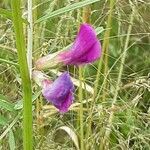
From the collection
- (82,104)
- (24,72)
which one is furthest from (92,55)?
(82,104)

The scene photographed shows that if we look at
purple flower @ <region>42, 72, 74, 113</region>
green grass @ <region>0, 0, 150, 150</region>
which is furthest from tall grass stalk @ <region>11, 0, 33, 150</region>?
green grass @ <region>0, 0, 150, 150</region>

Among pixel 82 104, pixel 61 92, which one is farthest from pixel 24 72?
pixel 82 104

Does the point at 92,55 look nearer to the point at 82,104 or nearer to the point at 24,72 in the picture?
the point at 24,72

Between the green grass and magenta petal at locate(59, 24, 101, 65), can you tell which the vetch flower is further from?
the green grass

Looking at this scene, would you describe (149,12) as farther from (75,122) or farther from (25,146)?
(25,146)

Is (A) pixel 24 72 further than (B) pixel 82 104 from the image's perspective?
No

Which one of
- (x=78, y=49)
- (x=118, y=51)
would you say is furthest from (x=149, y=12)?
(x=78, y=49)

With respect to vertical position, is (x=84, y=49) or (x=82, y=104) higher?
(x=84, y=49)
